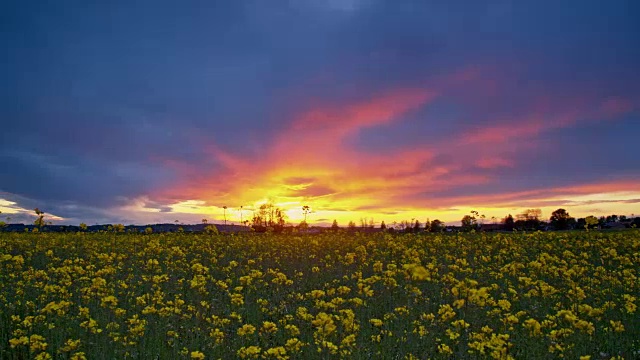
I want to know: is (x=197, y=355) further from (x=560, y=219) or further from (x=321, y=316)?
(x=560, y=219)

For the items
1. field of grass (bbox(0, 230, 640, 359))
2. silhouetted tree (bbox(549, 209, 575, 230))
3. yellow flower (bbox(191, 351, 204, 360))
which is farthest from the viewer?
silhouetted tree (bbox(549, 209, 575, 230))

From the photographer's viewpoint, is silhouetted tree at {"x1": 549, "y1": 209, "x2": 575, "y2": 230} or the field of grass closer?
the field of grass

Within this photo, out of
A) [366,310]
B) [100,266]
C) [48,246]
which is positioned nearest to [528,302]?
[366,310]

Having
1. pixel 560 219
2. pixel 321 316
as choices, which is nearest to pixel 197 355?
pixel 321 316

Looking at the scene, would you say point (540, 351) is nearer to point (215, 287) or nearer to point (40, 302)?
point (215, 287)

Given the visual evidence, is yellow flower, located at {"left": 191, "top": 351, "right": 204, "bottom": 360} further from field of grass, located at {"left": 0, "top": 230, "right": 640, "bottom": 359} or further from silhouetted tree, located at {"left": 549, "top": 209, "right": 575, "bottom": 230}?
silhouetted tree, located at {"left": 549, "top": 209, "right": 575, "bottom": 230}

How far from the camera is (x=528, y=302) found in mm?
11070

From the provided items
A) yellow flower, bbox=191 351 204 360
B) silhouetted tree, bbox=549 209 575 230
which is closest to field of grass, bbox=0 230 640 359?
yellow flower, bbox=191 351 204 360

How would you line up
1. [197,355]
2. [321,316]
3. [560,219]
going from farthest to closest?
[560,219], [321,316], [197,355]

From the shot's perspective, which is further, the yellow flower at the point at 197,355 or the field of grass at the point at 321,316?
the field of grass at the point at 321,316

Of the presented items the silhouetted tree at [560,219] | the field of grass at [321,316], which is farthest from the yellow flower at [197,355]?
the silhouetted tree at [560,219]

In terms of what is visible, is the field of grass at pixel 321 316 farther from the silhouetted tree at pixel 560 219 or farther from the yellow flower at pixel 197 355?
the silhouetted tree at pixel 560 219

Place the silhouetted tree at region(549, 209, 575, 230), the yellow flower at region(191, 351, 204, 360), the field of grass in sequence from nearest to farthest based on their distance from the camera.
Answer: the yellow flower at region(191, 351, 204, 360) < the field of grass < the silhouetted tree at region(549, 209, 575, 230)

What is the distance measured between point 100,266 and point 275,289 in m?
8.20
